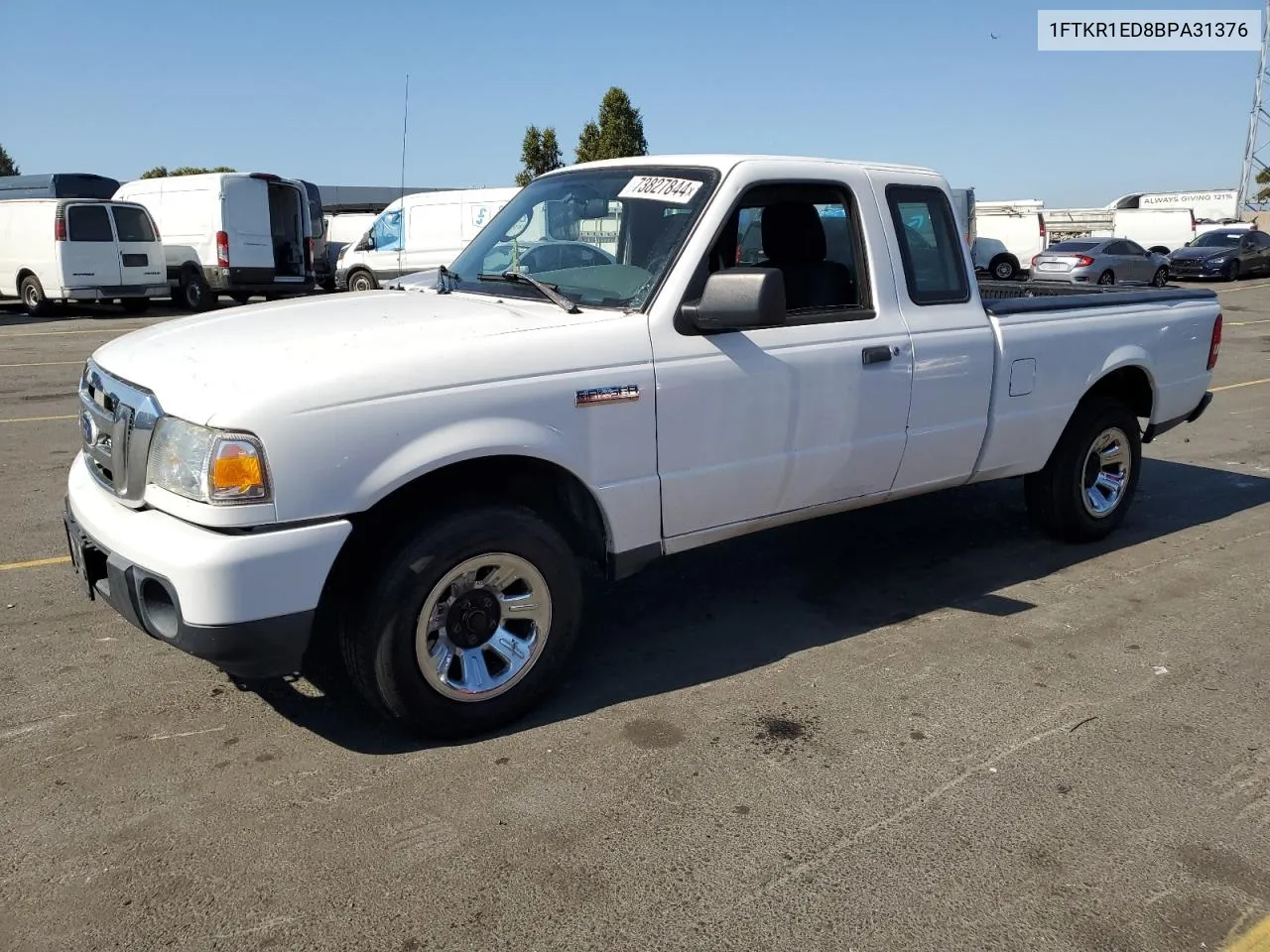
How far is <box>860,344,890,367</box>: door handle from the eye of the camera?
4.46 m

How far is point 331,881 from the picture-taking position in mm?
2865

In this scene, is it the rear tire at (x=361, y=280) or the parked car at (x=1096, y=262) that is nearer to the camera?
the rear tire at (x=361, y=280)

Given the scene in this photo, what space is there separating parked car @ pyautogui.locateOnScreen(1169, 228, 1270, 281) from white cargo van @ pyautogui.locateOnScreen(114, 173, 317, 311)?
25.0 metres

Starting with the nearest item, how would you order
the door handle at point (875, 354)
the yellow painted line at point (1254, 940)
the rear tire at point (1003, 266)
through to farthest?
the yellow painted line at point (1254, 940) < the door handle at point (875, 354) < the rear tire at point (1003, 266)

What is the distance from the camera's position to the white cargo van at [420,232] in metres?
20.3

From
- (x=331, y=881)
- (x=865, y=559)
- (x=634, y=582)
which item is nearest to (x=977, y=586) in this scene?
(x=865, y=559)

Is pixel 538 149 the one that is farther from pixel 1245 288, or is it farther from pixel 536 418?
pixel 536 418

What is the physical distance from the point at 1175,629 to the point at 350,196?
62992 millimetres

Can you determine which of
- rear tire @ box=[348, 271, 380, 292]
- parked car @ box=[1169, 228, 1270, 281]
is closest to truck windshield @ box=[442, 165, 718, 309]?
rear tire @ box=[348, 271, 380, 292]

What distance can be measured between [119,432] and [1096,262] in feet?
91.9

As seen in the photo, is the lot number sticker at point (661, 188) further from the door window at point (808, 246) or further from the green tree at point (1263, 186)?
the green tree at point (1263, 186)

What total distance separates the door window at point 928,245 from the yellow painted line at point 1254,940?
109 inches

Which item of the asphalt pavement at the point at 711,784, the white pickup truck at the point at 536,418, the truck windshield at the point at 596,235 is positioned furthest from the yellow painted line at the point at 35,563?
the truck windshield at the point at 596,235

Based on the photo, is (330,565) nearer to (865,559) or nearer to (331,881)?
(331,881)
